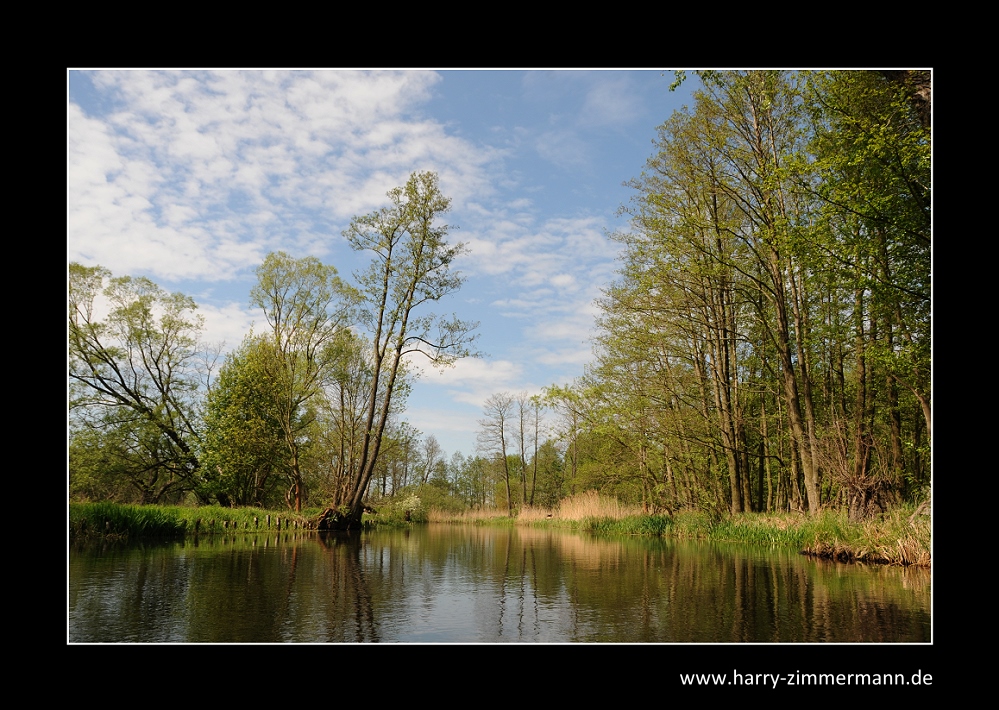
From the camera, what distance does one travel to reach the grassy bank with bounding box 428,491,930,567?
31.8ft

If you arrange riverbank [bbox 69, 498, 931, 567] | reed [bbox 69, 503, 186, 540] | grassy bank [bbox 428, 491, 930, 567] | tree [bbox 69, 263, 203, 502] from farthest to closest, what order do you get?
1. tree [bbox 69, 263, 203, 502]
2. reed [bbox 69, 503, 186, 540]
3. riverbank [bbox 69, 498, 931, 567]
4. grassy bank [bbox 428, 491, 930, 567]

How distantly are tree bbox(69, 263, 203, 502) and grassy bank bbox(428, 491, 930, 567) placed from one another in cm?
1626

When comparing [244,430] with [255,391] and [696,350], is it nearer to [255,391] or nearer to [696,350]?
[255,391]

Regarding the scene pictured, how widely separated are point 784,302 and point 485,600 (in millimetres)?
12180

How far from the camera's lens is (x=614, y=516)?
22953mm

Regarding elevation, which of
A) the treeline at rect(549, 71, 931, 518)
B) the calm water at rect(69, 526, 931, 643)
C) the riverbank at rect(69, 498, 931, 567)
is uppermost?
the treeline at rect(549, 71, 931, 518)

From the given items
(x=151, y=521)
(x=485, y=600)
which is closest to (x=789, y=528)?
(x=485, y=600)

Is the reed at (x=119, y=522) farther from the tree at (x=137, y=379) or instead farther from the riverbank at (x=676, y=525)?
the tree at (x=137, y=379)

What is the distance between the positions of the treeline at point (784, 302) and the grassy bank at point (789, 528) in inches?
31.9

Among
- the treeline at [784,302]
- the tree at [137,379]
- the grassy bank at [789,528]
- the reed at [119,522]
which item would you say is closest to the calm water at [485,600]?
the grassy bank at [789,528]

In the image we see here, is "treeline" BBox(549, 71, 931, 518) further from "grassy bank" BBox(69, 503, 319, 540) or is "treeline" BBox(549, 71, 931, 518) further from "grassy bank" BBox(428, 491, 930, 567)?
"grassy bank" BBox(69, 503, 319, 540)

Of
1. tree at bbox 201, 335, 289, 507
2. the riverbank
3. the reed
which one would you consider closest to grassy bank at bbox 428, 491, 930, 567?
the riverbank

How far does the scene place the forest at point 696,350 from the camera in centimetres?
1152
